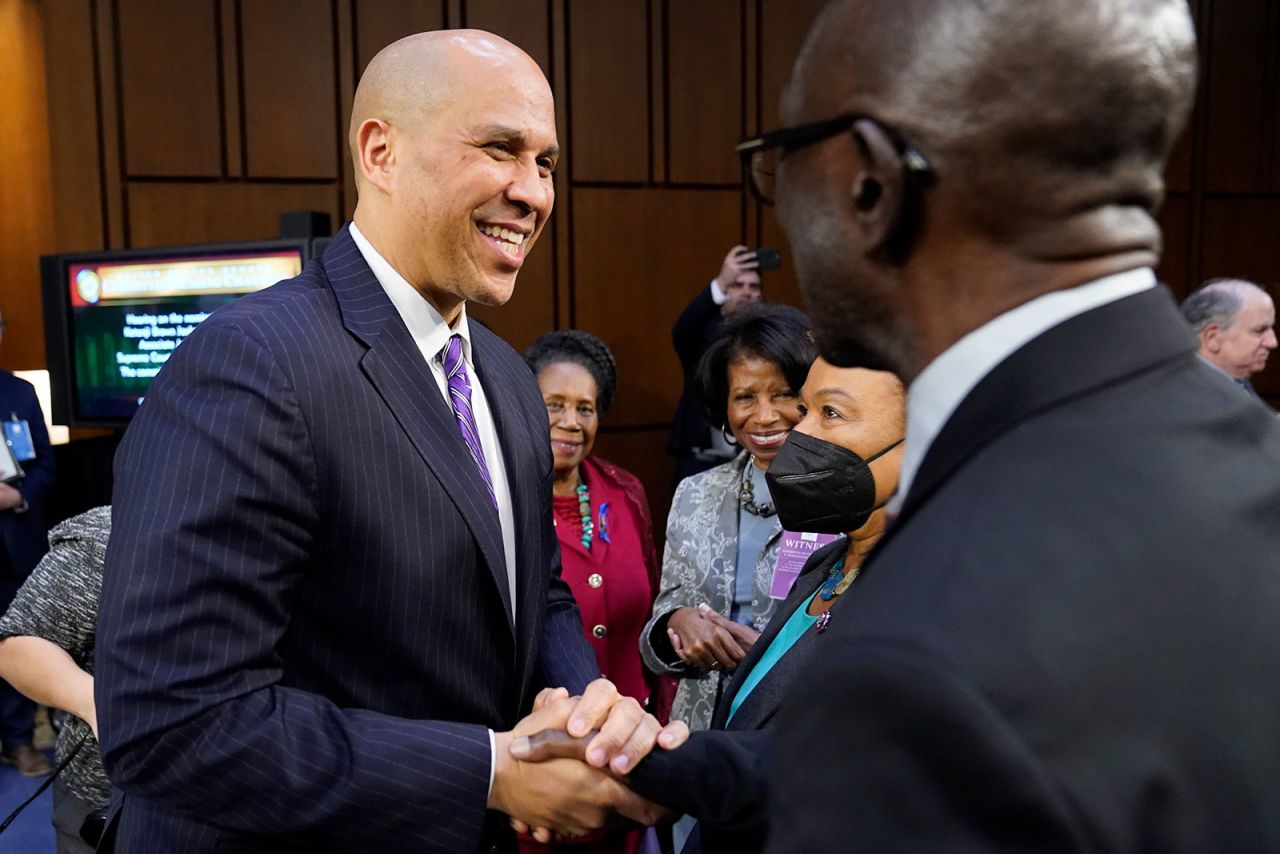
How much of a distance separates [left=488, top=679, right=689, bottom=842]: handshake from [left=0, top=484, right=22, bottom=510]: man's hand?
137 inches

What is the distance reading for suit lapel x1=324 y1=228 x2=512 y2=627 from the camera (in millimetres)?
1247

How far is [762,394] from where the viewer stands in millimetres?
2482

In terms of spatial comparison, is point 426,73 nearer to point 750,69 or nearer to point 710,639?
point 710,639

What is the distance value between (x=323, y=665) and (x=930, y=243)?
863mm

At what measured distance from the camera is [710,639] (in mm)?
2010

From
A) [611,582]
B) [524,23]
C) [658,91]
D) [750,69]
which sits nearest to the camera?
[611,582]

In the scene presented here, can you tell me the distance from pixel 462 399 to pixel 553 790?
523 mm

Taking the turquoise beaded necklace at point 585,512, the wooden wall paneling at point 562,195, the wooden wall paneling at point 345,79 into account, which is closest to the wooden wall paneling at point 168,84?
the wooden wall paneling at point 345,79

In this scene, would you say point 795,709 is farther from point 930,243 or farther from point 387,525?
point 387,525

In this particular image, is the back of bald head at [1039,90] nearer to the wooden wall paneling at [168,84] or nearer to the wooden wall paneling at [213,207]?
the wooden wall paneling at [213,207]

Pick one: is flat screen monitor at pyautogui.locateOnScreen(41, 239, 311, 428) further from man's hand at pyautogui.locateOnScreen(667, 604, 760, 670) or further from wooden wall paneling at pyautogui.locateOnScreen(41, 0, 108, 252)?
man's hand at pyautogui.locateOnScreen(667, 604, 760, 670)

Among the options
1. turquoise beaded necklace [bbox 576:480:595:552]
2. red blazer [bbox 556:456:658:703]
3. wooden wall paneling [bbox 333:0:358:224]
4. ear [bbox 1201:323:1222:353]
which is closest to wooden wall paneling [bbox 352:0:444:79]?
wooden wall paneling [bbox 333:0:358:224]

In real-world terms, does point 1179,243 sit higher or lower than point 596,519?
higher

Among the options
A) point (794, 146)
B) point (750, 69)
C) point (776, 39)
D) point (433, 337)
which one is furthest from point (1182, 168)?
point (794, 146)
